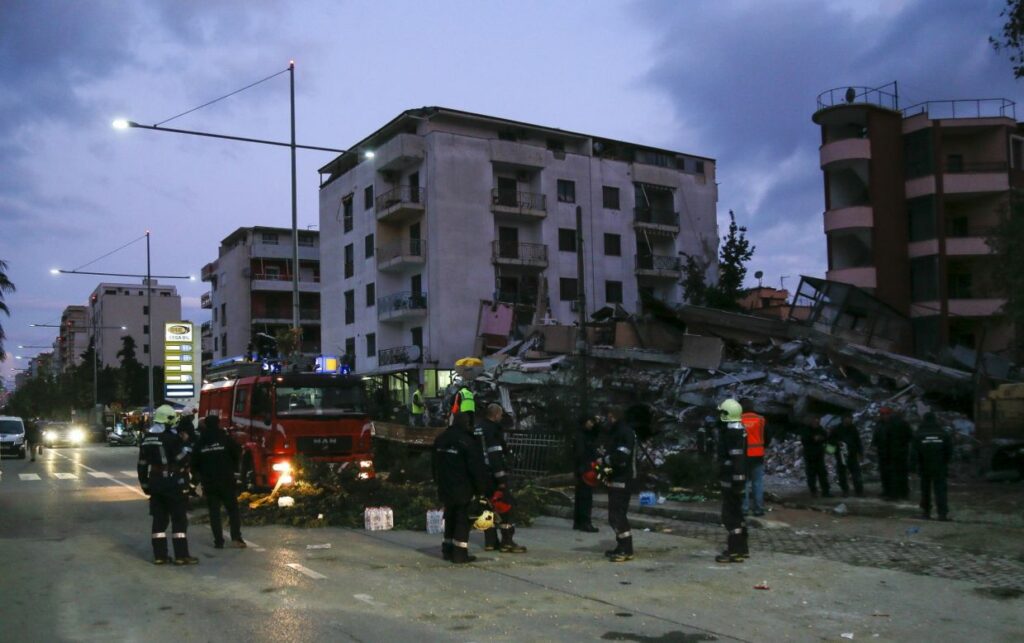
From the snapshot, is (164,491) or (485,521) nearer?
(164,491)

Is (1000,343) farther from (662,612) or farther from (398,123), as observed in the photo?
(662,612)

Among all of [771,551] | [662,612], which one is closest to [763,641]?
[662,612]

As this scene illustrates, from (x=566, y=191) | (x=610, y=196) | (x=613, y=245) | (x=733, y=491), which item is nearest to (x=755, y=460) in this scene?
(x=733, y=491)

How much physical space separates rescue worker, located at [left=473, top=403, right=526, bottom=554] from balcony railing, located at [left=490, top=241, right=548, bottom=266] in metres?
34.0

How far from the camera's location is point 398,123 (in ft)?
151

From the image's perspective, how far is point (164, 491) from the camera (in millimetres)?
10180

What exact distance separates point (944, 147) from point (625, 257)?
16688 mm

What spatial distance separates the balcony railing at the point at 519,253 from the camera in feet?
147

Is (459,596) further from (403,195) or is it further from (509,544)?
(403,195)

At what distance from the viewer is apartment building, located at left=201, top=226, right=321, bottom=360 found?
68625 millimetres

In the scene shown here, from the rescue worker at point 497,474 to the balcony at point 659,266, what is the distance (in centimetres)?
3965

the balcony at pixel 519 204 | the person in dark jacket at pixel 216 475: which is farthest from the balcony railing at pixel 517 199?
the person in dark jacket at pixel 216 475

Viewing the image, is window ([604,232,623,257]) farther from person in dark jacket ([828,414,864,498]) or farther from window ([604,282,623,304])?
person in dark jacket ([828,414,864,498])

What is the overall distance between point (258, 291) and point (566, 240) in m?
31.7
